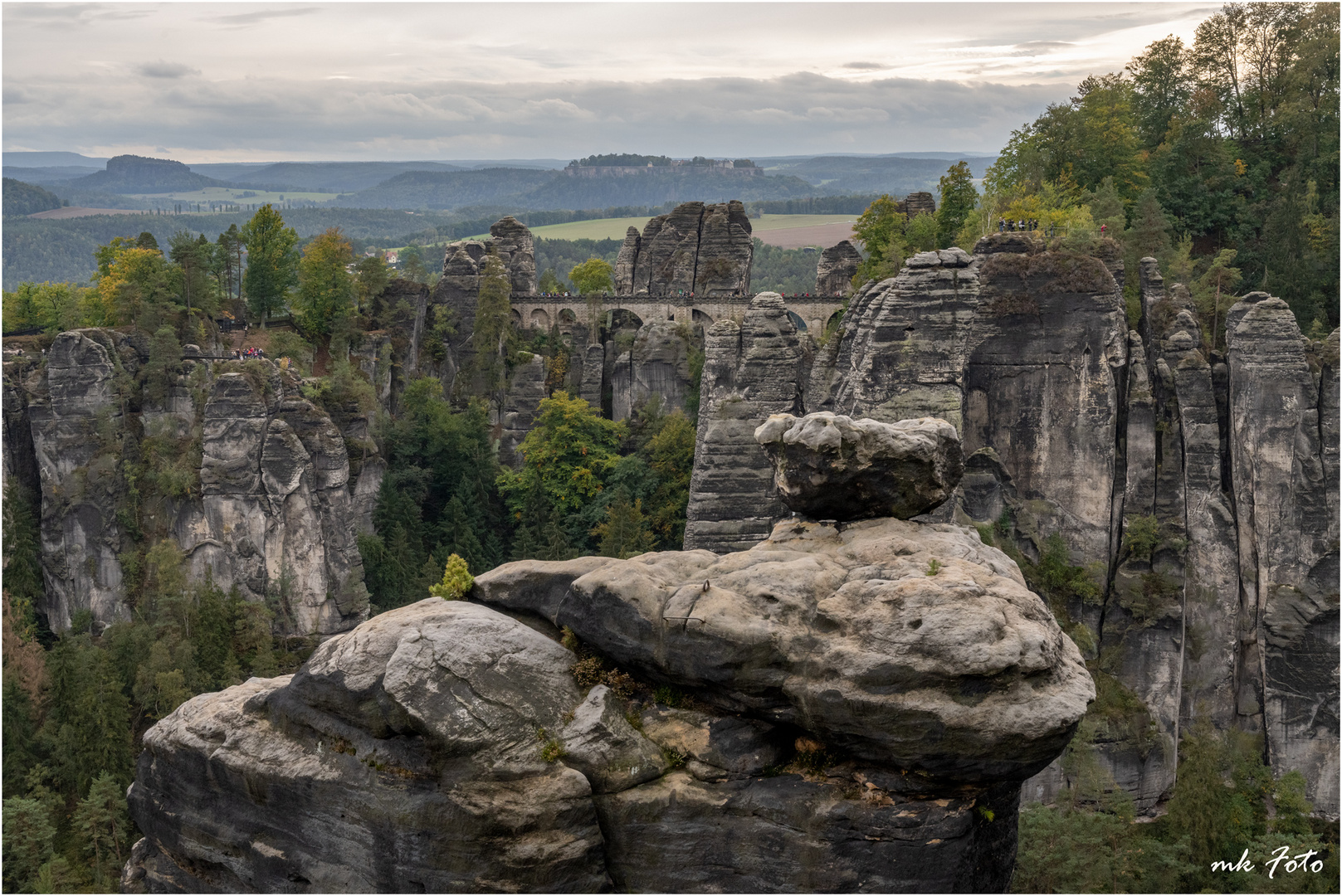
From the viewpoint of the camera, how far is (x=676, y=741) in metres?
18.9

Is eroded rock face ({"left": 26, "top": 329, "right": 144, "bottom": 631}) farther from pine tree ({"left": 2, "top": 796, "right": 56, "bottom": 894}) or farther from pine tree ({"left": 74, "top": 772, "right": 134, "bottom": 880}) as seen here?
pine tree ({"left": 2, "top": 796, "right": 56, "bottom": 894})

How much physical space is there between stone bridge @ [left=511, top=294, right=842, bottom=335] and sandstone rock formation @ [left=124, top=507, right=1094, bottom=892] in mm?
52441

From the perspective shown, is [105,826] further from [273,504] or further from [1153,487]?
[1153,487]

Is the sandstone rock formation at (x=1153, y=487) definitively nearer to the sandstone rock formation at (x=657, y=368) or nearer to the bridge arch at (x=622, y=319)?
the sandstone rock formation at (x=657, y=368)

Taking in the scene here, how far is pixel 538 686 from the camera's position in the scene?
19.1 metres

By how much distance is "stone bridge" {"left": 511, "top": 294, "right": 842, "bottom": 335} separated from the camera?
237 feet

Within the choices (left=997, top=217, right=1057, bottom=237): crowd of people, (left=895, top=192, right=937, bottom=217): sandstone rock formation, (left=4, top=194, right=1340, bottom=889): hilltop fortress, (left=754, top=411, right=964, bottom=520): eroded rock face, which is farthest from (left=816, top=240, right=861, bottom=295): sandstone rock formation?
(left=754, top=411, right=964, bottom=520): eroded rock face

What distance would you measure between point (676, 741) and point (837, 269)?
58.4 m

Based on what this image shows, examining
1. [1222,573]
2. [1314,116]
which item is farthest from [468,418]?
[1314,116]

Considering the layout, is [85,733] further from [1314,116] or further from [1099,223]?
[1314,116]

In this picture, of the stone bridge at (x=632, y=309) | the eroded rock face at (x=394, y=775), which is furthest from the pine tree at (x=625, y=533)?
the eroded rock face at (x=394, y=775)

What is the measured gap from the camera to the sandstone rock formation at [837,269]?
73875 millimetres

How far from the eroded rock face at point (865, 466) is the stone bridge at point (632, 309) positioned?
49.6m

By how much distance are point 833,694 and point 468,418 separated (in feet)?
171
